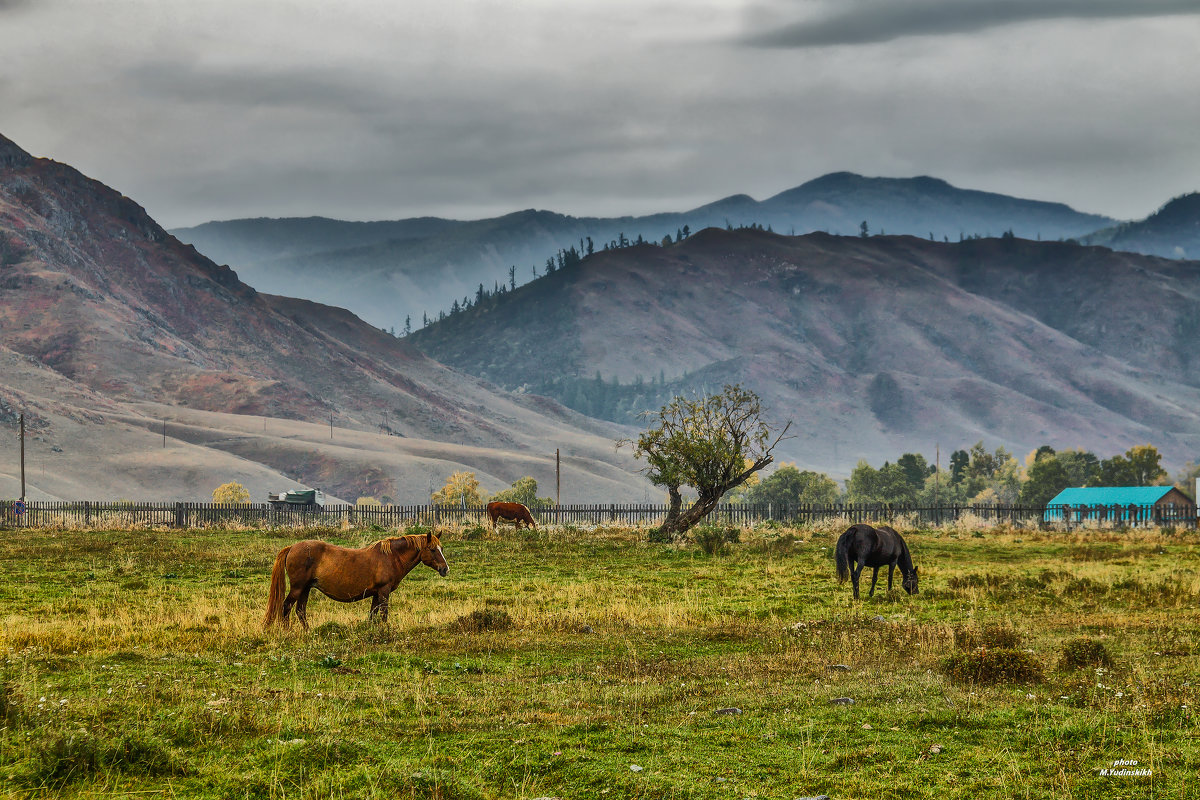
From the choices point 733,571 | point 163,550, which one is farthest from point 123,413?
point 733,571

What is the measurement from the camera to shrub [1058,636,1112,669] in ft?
51.3

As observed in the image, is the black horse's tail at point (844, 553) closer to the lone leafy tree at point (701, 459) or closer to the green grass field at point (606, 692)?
the green grass field at point (606, 692)

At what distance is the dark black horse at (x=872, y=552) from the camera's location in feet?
86.7

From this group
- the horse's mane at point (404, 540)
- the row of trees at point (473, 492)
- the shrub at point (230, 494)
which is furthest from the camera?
the shrub at point (230, 494)

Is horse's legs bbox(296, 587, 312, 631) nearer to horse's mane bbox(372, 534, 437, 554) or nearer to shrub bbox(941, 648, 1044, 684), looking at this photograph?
horse's mane bbox(372, 534, 437, 554)

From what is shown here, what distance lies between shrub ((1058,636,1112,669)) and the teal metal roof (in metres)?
96.4

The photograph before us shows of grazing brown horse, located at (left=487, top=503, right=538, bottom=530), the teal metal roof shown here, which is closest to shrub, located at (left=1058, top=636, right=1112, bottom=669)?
grazing brown horse, located at (left=487, top=503, right=538, bottom=530)

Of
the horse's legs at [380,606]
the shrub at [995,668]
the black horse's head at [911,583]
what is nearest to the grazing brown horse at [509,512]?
the black horse's head at [911,583]

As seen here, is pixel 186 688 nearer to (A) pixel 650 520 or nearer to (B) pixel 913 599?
(B) pixel 913 599

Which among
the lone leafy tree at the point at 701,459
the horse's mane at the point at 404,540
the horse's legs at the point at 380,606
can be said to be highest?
the lone leafy tree at the point at 701,459

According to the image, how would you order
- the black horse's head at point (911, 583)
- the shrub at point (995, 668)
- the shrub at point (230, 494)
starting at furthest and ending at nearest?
the shrub at point (230, 494) → the black horse's head at point (911, 583) → the shrub at point (995, 668)

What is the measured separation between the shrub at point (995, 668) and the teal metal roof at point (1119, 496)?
98.2 meters

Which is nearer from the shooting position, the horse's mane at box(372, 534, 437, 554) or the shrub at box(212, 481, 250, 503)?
the horse's mane at box(372, 534, 437, 554)

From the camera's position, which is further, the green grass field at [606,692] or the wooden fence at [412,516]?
the wooden fence at [412,516]
